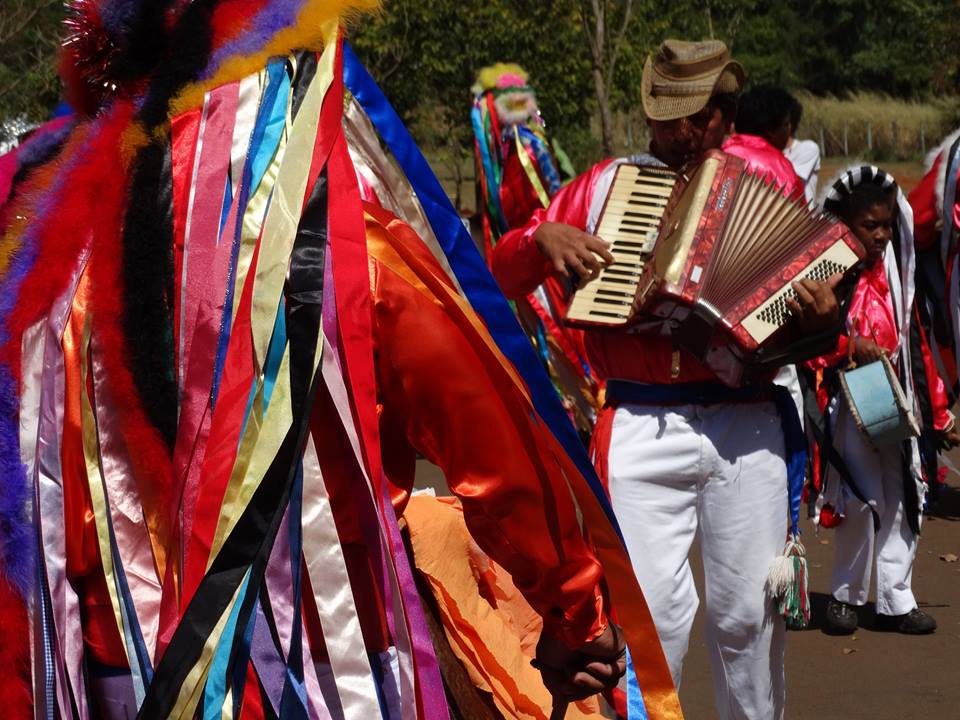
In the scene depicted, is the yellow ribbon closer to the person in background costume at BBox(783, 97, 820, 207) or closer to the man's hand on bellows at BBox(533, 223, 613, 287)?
the person in background costume at BBox(783, 97, 820, 207)

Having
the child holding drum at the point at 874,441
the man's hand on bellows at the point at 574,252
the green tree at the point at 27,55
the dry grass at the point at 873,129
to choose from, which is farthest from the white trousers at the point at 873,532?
the dry grass at the point at 873,129

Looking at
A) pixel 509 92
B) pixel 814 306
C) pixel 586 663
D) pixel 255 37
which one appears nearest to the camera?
pixel 255 37

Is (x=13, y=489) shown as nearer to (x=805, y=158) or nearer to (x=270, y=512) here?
(x=270, y=512)

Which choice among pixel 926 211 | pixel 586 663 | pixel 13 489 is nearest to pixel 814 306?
pixel 586 663

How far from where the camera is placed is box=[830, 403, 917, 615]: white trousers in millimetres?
5836

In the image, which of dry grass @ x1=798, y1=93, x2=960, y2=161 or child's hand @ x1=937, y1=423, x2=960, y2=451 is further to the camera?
dry grass @ x1=798, y1=93, x2=960, y2=161

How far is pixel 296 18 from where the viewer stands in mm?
2154

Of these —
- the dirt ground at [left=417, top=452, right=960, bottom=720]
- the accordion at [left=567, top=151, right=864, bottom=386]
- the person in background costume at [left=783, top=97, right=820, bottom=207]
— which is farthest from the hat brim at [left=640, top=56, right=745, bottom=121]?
the person in background costume at [left=783, top=97, right=820, bottom=207]

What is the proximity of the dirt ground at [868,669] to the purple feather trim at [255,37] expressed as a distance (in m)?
3.46

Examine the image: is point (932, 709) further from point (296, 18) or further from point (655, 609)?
point (296, 18)

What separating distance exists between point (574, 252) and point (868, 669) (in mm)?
2617

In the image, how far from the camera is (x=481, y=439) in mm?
2197

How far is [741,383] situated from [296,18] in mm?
2003

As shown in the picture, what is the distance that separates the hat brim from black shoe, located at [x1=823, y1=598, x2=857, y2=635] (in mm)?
2748
